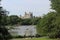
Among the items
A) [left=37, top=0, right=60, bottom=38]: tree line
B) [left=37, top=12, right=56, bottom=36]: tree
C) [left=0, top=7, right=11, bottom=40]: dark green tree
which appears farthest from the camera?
[left=37, top=12, right=56, bottom=36]: tree

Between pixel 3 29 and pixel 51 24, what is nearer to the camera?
pixel 3 29

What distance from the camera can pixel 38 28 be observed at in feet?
173

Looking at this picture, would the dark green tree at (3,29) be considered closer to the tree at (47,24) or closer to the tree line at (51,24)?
the tree line at (51,24)

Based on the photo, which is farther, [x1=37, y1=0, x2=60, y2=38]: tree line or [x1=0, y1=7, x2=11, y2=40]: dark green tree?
[x1=37, y1=0, x2=60, y2=38]: tree line

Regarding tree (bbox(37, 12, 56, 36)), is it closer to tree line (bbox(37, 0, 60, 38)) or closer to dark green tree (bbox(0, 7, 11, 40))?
tree line (bbox(37, 0, 60, 38))

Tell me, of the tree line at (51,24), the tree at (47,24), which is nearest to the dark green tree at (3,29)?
the tree line at (51,24)

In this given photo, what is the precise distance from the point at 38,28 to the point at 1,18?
42.1 metres

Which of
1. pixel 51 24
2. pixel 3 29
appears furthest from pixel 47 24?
pixel 3 29

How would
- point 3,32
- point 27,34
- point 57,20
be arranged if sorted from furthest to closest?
point 27,34 < point 57,20 < point 3,32

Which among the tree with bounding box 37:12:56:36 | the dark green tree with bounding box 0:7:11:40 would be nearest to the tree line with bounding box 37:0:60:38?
the tree with bounding box 37:12:56:36

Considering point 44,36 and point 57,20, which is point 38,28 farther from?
point 57,20

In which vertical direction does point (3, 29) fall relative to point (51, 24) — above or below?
above

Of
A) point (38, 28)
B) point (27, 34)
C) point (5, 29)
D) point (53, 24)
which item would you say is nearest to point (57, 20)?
point (53, 24)

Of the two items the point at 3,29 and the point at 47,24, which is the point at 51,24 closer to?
the point at 47,24
